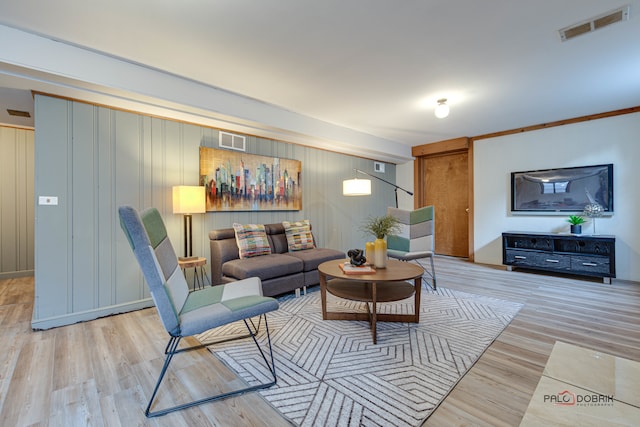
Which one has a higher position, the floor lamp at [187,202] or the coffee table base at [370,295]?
the floor lamp at [187,202]

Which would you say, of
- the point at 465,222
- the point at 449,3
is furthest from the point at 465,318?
the point at 465,222

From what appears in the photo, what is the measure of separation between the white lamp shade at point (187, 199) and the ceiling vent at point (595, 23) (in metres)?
3.63

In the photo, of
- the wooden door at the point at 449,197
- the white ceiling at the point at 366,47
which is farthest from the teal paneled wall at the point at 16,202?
the wooden door at the point at 449,197

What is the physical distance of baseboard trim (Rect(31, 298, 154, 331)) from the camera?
8.11 feet

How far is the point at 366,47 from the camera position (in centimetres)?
239

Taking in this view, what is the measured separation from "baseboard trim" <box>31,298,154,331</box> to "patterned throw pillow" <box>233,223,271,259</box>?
1147 millimetres

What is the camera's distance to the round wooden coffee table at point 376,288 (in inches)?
89.5

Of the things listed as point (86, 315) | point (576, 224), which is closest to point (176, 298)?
point (86, 315)

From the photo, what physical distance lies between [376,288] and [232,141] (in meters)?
2.73

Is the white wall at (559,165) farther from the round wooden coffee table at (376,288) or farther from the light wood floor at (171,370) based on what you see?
the round wooden coffee table at (376,288)

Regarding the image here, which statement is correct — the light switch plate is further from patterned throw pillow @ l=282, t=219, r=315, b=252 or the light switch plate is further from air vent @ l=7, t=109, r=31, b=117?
patterned throw pillow @ l=282, t=219, r=315, b=252

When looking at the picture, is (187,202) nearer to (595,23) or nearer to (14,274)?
(14,274)

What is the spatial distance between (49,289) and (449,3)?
4011 mm

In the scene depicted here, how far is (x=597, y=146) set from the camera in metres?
4.15
